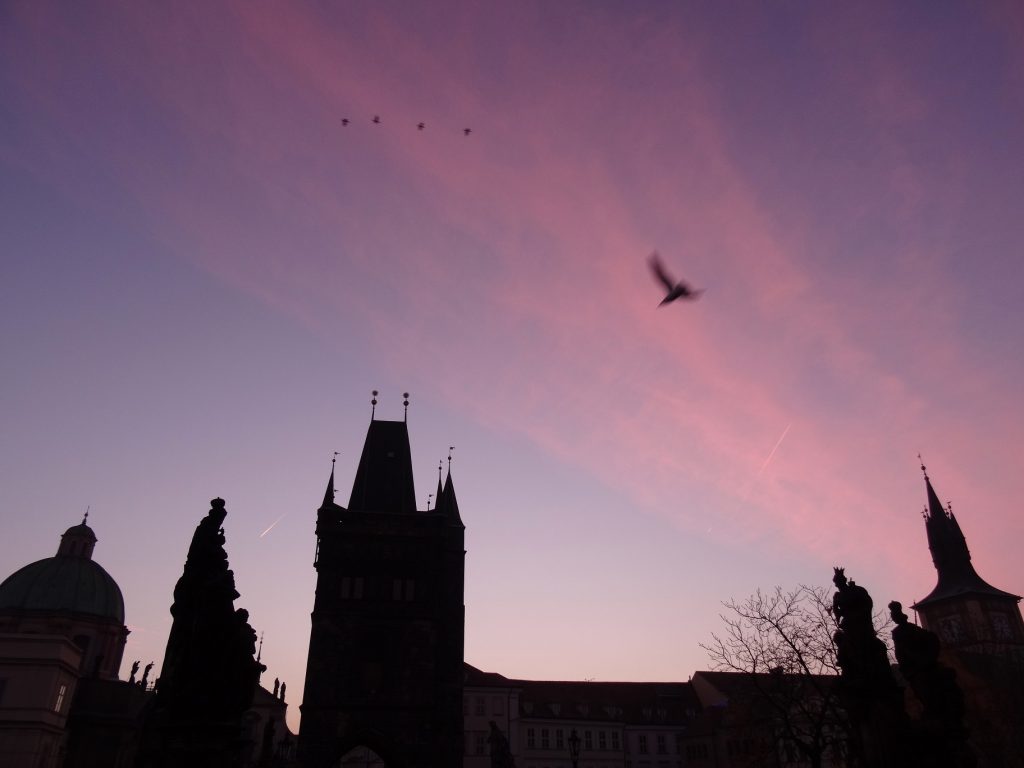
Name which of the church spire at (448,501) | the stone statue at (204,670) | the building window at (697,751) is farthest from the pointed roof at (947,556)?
the stone statue at (204,670)

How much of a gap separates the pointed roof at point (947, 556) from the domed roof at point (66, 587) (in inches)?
3538

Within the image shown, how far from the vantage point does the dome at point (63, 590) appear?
69.0 meters

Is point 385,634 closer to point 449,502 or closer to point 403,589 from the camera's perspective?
point 403,589

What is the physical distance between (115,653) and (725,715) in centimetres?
5767

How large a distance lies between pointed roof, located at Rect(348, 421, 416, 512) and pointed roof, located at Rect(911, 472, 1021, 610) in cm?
6945

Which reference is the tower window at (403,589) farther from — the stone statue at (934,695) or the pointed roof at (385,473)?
the stone statue at (934,695)

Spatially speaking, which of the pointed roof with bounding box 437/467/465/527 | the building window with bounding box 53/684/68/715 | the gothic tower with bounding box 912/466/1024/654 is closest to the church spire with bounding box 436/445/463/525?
the pointed roof with bounding box 437/467/465/527

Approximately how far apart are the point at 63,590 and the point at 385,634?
148 feet

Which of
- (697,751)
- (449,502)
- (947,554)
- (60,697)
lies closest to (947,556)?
(947,554)

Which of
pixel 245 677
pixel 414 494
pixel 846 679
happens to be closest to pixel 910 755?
pixel 846 679

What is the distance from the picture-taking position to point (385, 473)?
51.5m

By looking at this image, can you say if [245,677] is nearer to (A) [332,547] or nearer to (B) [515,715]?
(A) [332,547]

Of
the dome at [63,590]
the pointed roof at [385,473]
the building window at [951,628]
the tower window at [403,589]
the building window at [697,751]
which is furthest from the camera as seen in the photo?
the building window at [951,628]

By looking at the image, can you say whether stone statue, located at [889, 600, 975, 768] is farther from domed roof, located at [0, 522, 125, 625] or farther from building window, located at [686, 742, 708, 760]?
domed roof, located at [0, 522, 125, 625]
